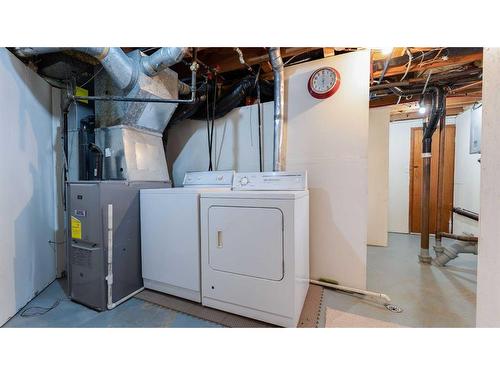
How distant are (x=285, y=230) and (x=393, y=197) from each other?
3.95 meters

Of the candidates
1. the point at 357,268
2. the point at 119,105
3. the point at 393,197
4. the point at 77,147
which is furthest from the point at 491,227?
the point at 393,197

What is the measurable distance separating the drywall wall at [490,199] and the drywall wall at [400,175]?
3619 mm

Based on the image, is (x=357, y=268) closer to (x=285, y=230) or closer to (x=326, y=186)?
(x=326, y=186)

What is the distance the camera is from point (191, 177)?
255 cm

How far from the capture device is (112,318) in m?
1.58

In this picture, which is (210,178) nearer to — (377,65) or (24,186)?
(24,186)

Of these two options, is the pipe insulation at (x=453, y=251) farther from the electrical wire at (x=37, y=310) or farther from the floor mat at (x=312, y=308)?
the electrical wire at (x=37, y=310)

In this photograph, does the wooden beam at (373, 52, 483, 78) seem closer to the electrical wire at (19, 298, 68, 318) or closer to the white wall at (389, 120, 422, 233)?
the white wall at (389, 120, 422, 233)

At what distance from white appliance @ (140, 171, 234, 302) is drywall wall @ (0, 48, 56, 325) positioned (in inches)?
37.0

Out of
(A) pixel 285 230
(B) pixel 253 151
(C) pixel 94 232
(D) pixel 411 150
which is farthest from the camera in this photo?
(D) pixel 411 150

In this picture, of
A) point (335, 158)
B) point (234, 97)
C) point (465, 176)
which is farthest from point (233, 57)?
point (465, 176)

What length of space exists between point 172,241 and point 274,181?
3.50 ft

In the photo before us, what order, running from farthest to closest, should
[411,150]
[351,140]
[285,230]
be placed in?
[411,150], [351,140], [285,230]

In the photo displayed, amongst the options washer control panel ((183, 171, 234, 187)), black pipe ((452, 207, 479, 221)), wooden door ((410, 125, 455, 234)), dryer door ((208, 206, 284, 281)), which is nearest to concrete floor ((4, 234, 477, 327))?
dryer door ((208, 206, 284, 281))
